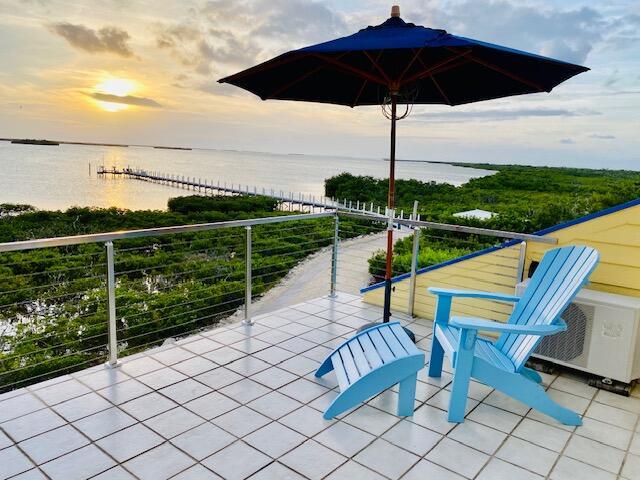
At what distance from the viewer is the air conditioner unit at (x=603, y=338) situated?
2900 millimetres

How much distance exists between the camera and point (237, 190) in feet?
171

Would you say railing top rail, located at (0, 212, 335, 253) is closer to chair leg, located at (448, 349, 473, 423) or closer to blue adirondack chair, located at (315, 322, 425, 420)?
blue adirondack chair, located at (315, 322, 425, 420)

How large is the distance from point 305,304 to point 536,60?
306 centimetres

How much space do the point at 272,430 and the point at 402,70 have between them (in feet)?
8.82

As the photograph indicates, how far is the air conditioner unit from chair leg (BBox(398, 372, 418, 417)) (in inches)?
51.3

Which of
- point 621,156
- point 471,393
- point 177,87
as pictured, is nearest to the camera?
point 471,393

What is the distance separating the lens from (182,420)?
2.47m

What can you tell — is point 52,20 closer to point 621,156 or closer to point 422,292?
point 422,292

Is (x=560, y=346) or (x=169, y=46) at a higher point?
(x=169, y=46)

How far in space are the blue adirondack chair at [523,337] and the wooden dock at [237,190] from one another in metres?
25.8

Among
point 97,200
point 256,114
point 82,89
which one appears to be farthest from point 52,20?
point 97,200

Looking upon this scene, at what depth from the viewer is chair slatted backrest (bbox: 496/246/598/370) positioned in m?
2.58

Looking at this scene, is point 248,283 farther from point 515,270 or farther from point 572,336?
point 572,336

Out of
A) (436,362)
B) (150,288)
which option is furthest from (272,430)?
(150,288)
